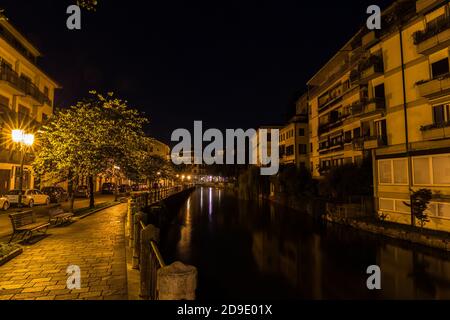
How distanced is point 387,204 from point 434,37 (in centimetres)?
1107

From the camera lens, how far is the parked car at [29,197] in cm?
2312

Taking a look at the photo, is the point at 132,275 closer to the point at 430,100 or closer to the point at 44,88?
the point at 430,100

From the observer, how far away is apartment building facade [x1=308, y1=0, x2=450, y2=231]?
1708 centimetres

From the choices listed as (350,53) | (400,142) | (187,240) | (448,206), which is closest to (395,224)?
(448,206)

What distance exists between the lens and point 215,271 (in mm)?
14539

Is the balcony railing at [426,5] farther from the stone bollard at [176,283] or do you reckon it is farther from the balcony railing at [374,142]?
the stone bollard at [176,283]

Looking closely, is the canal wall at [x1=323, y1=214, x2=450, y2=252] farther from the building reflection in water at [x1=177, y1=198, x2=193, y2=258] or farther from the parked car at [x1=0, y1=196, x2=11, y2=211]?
the parked car at [x1=0, y1=196, x2=11, y2=211]

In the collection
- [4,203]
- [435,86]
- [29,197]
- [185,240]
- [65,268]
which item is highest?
[435,86]

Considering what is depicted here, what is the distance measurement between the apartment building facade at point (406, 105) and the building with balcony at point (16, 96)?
91.3 feet

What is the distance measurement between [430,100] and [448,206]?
6.36 m

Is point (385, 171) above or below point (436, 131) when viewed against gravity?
below

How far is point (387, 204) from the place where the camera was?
21.2 m

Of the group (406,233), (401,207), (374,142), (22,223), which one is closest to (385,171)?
(374,142)

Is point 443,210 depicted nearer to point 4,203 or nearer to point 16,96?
point 4,203
